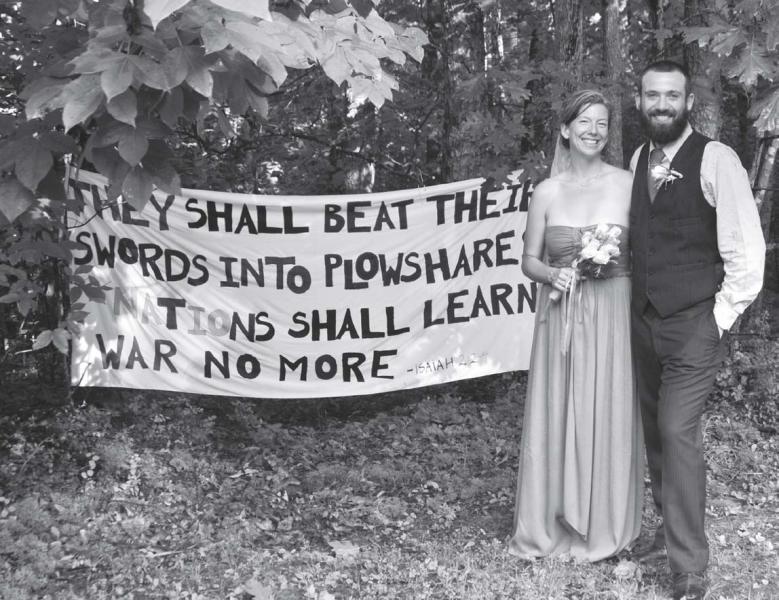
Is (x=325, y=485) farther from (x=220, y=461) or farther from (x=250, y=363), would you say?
(x=250, y=363)

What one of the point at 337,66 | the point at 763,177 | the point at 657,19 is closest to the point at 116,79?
the point at 337,66

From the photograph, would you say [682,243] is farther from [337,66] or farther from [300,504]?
[300,504]

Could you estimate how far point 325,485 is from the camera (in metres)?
5.48

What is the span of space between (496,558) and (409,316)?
249cm

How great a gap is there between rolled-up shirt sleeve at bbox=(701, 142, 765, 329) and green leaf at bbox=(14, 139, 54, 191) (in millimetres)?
2585

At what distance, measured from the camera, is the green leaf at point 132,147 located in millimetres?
2432

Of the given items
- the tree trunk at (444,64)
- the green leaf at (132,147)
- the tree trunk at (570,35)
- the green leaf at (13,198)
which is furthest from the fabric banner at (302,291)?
the green leaf at (132,147)

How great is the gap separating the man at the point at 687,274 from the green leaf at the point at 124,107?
90.4 inches

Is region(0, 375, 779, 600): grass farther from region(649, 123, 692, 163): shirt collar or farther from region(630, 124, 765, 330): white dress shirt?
region(649, 123, 692, 163): shirt collar

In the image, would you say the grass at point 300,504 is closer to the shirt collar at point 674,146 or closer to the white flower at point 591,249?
the white flower at point 591,249

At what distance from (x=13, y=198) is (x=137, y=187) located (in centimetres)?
49

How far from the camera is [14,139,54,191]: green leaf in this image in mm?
2764

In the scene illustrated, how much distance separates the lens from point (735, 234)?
11.4 feet

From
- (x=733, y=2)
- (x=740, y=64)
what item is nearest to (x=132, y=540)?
(x=740, y=64)
